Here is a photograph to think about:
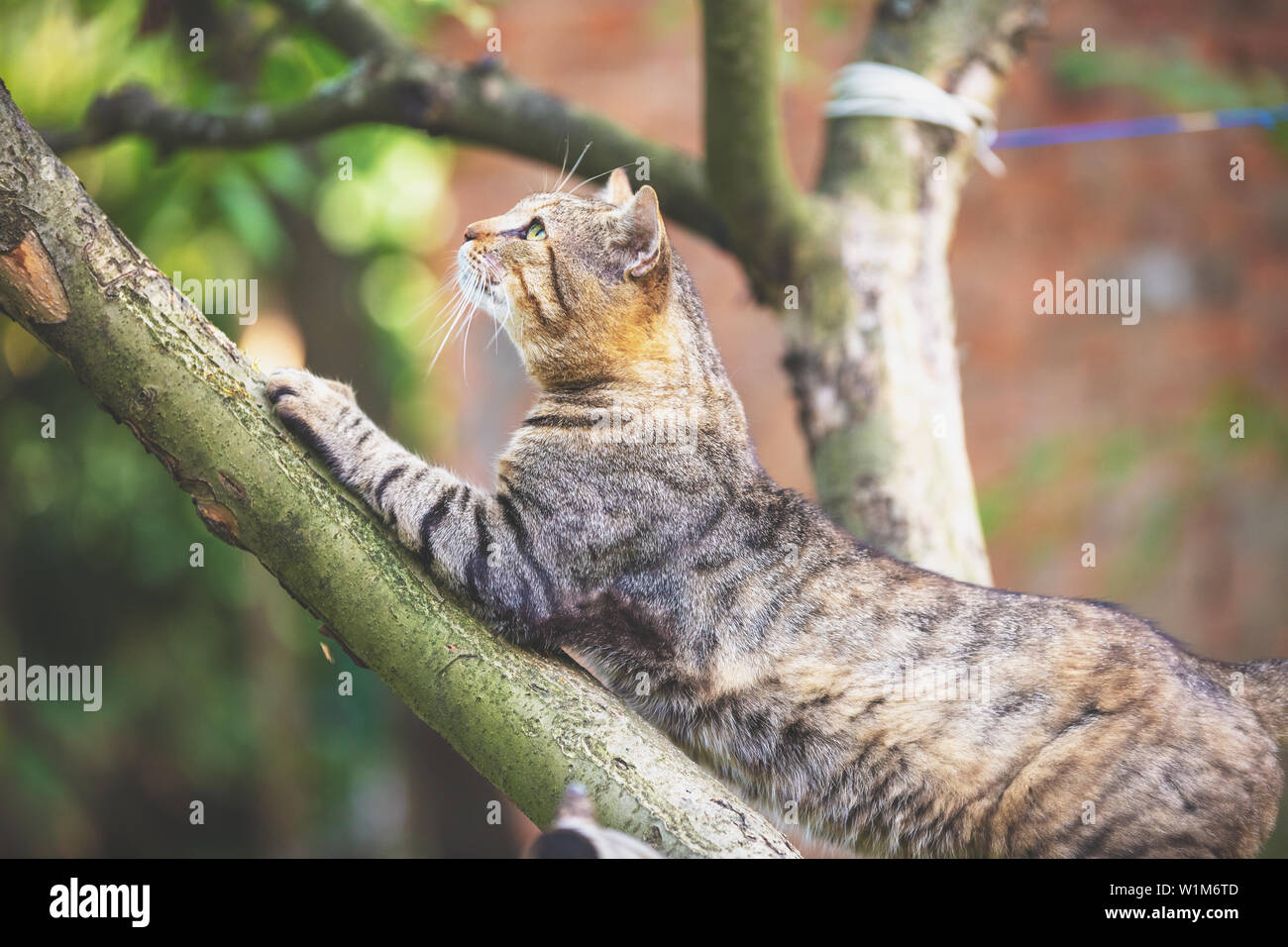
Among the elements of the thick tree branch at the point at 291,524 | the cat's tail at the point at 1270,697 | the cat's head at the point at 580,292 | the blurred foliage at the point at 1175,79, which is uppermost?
the blurred foliage at the point at 1175,79

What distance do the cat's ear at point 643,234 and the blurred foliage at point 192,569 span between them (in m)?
2.11

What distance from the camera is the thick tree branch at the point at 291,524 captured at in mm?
2033

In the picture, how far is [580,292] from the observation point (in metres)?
2.77

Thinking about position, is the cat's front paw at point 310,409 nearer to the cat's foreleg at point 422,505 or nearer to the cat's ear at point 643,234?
the cat's foreleg at point 422,505

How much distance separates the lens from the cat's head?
276 centimetres

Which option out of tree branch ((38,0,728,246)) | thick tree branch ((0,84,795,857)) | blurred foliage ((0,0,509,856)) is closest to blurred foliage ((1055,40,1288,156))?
tree branch ((38,0,728,246))

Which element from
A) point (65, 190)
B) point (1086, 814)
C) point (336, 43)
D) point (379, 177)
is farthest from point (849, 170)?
point (379, 177)

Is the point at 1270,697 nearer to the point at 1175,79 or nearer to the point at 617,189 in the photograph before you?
the point at 617,189

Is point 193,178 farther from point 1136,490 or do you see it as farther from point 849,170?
point 1136,490

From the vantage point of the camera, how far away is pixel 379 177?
239 inches

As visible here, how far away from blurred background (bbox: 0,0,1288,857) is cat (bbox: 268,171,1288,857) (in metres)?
3.18

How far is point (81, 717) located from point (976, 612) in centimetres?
614

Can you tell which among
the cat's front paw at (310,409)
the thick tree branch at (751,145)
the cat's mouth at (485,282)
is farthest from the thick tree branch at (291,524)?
the thick tree branch at (751,145)

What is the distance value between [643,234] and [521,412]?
431 centimetres
